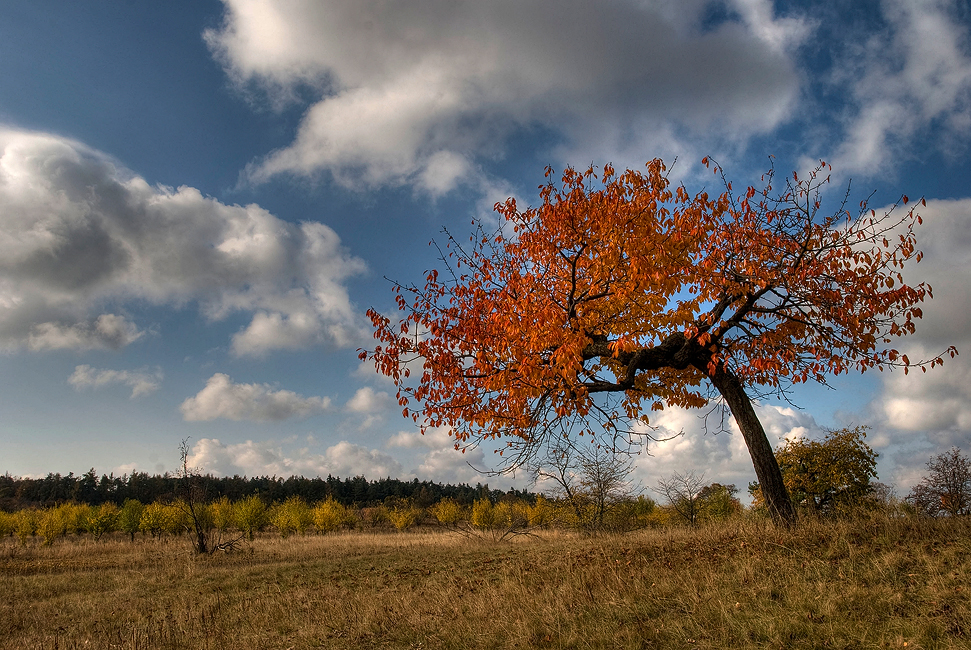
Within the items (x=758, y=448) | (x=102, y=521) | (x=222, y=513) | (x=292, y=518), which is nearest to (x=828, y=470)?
(x=758, y=448)

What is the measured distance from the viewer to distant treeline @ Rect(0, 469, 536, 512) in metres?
88.8

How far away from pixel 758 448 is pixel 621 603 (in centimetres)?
559

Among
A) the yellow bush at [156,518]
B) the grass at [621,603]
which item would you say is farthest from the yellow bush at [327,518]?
the grass at [621,603]

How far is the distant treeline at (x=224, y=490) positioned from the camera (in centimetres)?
8875

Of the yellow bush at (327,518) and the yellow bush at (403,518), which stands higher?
the yellow bush at (327,518)

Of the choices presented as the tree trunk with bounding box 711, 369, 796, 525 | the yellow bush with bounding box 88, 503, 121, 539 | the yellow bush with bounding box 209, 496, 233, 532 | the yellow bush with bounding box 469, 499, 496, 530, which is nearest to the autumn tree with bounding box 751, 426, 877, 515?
the tree trunk with bounding box 711, 369, 796, 525

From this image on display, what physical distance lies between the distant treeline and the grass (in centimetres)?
7685

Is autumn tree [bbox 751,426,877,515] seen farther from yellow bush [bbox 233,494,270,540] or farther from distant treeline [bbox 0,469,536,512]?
distant treeline [bbox 0,469,536,512]

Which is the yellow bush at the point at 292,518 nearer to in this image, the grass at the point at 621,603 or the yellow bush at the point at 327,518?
the yellow bush at the point at 327,518

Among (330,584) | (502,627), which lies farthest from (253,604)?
(502,627)

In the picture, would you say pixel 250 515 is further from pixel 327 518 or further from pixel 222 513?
pixel 327 518

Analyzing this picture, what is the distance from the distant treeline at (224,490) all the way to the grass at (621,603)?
76.9m

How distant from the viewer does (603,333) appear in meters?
10.6

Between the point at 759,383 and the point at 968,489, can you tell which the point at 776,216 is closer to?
the point at 759,383
